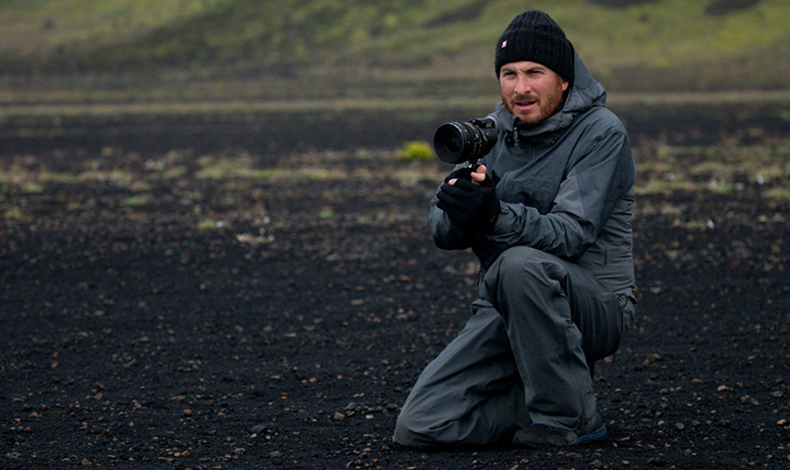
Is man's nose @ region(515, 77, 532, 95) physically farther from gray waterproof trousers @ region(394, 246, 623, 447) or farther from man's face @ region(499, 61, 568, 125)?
gray waterproof trousers @ region(394, 246, 623, 447)

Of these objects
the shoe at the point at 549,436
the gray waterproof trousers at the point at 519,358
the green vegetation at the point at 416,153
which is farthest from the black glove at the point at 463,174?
the green vegetation at the point at 416,153

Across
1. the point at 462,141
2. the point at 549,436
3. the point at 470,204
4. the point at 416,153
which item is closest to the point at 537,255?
the point at 470,204

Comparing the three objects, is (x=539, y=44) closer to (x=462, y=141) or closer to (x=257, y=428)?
(x=462, y=141)

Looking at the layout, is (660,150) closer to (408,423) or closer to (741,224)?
(741,224)

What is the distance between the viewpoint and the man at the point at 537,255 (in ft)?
13.4

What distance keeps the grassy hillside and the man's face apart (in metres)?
38.7

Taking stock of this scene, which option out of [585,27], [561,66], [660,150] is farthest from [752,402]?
[585,27]

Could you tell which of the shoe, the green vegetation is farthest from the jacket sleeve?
the green vegetation

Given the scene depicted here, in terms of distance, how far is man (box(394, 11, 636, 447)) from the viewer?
4.09 m

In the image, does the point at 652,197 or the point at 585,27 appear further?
the point at 585,27

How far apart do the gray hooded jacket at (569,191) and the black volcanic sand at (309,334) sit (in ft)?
2.76

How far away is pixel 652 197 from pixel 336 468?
9.44m

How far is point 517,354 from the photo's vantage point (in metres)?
4.21

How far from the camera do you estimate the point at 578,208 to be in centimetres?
411
